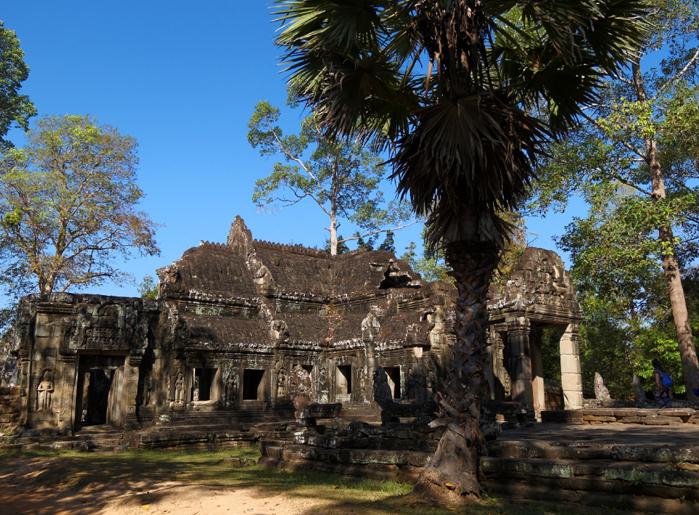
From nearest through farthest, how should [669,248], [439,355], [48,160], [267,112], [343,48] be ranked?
[343,48], [669,248], [439,355], [48,160], [267,112]

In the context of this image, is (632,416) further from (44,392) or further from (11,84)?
(11,84)

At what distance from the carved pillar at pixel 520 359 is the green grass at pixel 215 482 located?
24.8ft

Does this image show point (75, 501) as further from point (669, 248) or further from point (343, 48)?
point (669, 248)

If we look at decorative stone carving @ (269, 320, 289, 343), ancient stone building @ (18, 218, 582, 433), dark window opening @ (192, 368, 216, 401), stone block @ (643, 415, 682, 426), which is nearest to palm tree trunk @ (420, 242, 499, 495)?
stone block @ (643, 415, 682, 426)

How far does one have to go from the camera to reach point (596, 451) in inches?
306

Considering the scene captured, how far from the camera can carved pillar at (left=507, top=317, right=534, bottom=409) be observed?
51.3ft

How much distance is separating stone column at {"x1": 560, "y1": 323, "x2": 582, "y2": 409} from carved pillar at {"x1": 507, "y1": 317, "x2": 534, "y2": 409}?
1.46m

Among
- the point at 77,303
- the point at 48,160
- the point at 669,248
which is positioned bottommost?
the point at 77,303

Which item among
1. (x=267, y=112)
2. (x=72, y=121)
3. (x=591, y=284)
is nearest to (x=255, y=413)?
(x=591, y=284)

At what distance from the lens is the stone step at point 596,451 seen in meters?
7.14

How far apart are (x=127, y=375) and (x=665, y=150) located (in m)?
19.2

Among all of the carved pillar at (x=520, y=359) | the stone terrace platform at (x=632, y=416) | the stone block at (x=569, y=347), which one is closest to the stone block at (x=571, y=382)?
the stone block at (x=569, y=347)

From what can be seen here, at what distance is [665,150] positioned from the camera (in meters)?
20.8

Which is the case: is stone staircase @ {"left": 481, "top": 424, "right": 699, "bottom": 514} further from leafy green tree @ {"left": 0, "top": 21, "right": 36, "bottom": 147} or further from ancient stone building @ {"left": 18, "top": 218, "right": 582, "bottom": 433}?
leafy green tree @ {"left": 0, "top": 21, "right": 36, "bottom": 147}
